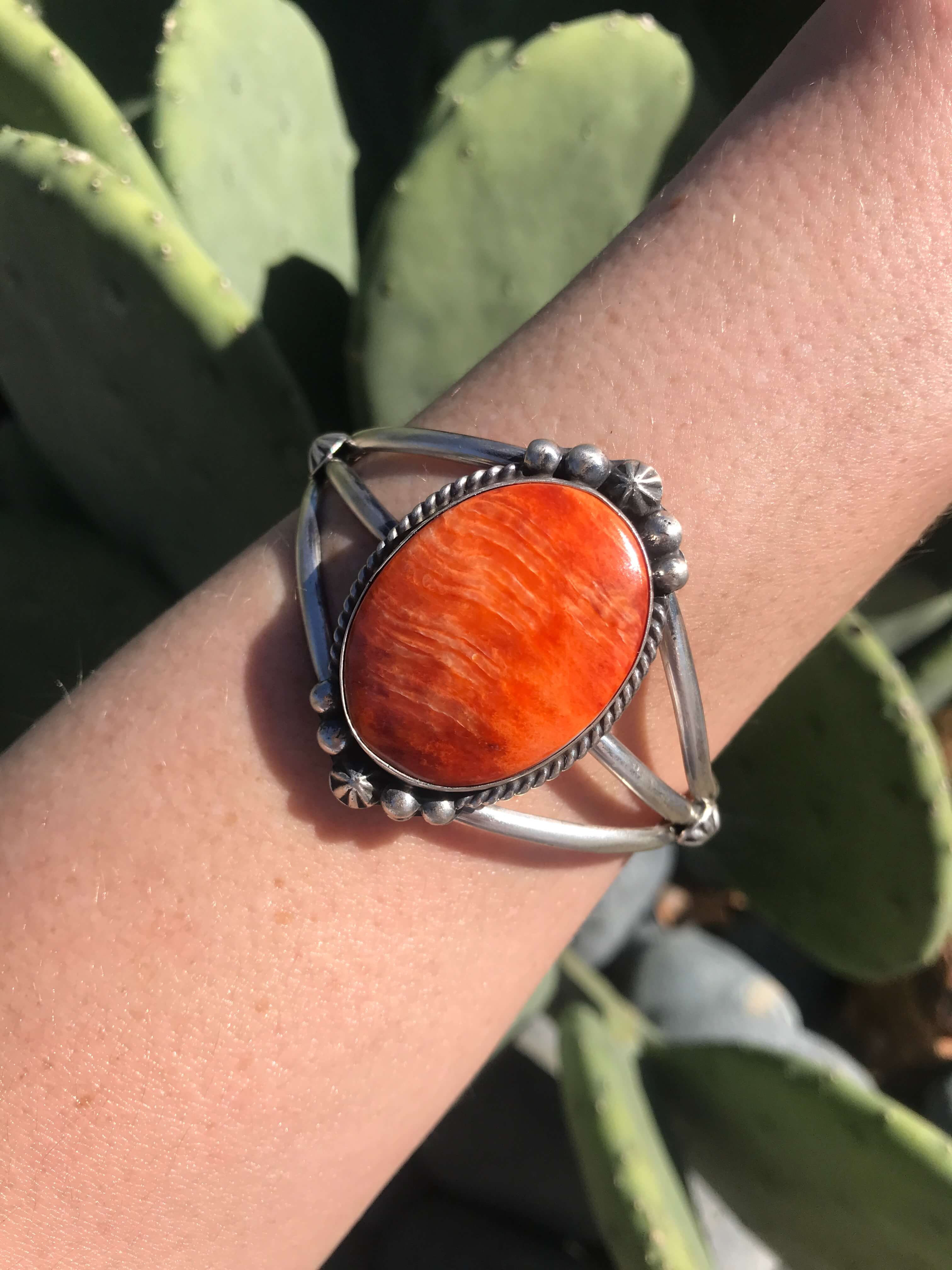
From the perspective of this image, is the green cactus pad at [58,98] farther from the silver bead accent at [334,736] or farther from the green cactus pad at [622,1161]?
the green cactus pad at [622,1161]

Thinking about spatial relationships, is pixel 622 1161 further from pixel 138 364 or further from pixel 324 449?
pixel 138 364

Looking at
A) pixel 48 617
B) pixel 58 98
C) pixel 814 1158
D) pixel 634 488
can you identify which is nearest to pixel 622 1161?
pixel 814 1158

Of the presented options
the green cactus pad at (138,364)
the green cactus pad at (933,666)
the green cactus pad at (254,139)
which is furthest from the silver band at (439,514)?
the green cactus pad at (933,666)

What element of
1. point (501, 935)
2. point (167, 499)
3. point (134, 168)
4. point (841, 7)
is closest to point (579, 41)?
point (841, 7)

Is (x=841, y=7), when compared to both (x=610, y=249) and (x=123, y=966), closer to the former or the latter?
(x=610, y=249)

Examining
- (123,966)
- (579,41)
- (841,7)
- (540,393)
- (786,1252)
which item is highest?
(841,7)

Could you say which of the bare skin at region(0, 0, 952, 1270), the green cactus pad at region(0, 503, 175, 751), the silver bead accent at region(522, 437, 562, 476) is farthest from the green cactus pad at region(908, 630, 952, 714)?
the green cactus pad at region(0, 503, 175, 751)

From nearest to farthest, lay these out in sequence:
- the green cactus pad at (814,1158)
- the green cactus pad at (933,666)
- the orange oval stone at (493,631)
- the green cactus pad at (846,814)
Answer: the orange oval stone at (493,631) → the green cactus pad at (814,1158) → the green cactus pad at (846,814) → the green cactus pad at (933,666)

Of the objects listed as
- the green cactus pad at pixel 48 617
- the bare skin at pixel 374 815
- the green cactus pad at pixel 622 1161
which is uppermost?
the bare skin at pixel 374 815
